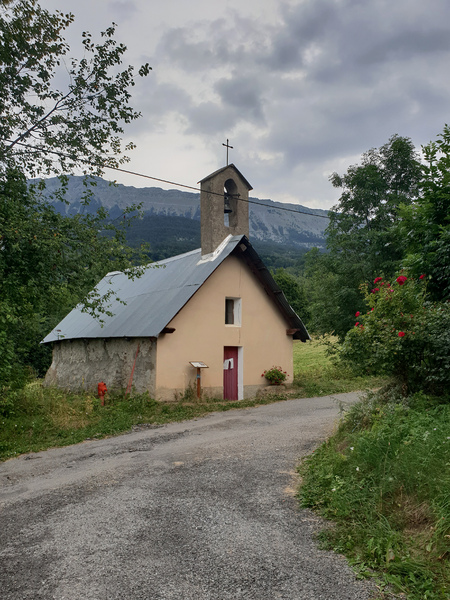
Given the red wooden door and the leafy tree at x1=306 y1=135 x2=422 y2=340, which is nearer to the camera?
the red wooden door

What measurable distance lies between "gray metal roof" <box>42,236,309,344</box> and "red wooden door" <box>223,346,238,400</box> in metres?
2.83

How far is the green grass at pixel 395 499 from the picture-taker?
391 centimetres

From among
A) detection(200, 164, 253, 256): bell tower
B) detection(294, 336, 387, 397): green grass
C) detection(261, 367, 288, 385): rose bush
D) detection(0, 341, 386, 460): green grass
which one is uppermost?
detection(200, 164, 253, 256): bell tower

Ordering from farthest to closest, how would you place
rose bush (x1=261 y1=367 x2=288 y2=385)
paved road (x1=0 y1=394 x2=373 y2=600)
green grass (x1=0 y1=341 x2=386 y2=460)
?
rose bush (x1=261 y1=367 x2=288 y2=385), green grass (x1=0 y1=341 x2=386 y2=460), paved road (x1=0 y1=394 x2=373 y2=600)

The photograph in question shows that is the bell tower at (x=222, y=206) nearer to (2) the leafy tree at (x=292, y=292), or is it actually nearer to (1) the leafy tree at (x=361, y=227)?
(1) the leafy tree at (x=361, y=227)

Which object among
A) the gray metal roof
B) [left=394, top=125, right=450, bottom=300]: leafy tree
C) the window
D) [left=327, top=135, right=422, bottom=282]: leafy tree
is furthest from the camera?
[left=327, top=135, right=422, bottom=282]: leafy tree

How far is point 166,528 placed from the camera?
5094 mm

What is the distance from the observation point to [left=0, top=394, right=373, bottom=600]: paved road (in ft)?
12.8

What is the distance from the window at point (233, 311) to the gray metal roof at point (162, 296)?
1.46 m

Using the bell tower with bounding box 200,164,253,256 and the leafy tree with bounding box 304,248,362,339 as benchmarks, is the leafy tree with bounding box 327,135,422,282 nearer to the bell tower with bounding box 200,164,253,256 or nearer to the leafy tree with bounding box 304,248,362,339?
the leafy tree with bounding box 304,248,362,339

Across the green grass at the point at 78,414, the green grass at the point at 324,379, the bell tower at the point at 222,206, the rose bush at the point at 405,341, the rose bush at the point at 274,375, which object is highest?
the bell tower at the point at 222,206

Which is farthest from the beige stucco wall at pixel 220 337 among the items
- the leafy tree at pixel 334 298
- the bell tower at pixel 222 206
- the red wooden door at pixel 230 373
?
the leafy tree at pixel 334 298

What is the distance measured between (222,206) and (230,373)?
659 cm

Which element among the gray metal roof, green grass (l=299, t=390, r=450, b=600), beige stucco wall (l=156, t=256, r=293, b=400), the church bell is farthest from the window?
green grass (l=299, t=390, r=450, b=600)
